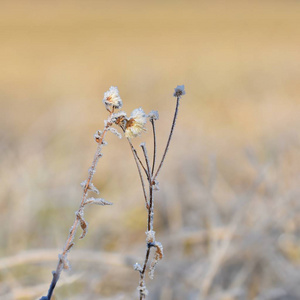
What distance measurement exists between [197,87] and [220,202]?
11.3 feet

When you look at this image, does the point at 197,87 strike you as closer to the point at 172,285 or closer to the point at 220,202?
the point at 220,202

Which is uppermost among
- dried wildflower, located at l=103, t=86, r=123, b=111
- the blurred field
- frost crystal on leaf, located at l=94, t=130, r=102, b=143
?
the blurred field

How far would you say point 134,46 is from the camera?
8773 mm

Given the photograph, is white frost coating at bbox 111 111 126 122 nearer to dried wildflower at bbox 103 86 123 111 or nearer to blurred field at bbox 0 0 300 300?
dried wildflower at bbox 103 86 123 111

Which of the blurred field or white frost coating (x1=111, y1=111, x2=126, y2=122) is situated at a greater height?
the blurred field

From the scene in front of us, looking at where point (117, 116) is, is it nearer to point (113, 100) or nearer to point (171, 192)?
point (113, 100)

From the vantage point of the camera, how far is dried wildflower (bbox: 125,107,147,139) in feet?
1.89

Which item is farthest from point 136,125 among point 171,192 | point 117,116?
point 171,192

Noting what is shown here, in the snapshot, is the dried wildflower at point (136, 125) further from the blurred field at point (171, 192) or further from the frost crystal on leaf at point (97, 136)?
the blurred field at point (171, 192)

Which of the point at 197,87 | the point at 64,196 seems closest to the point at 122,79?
the point at 197,87

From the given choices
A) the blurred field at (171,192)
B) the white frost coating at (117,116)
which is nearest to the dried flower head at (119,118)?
the white frost coating at (117,116)

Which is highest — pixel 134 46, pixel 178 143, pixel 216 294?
pixel 134 46

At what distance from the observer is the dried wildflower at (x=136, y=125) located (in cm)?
58

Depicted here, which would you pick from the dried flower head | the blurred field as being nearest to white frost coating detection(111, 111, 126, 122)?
the dried flower head
